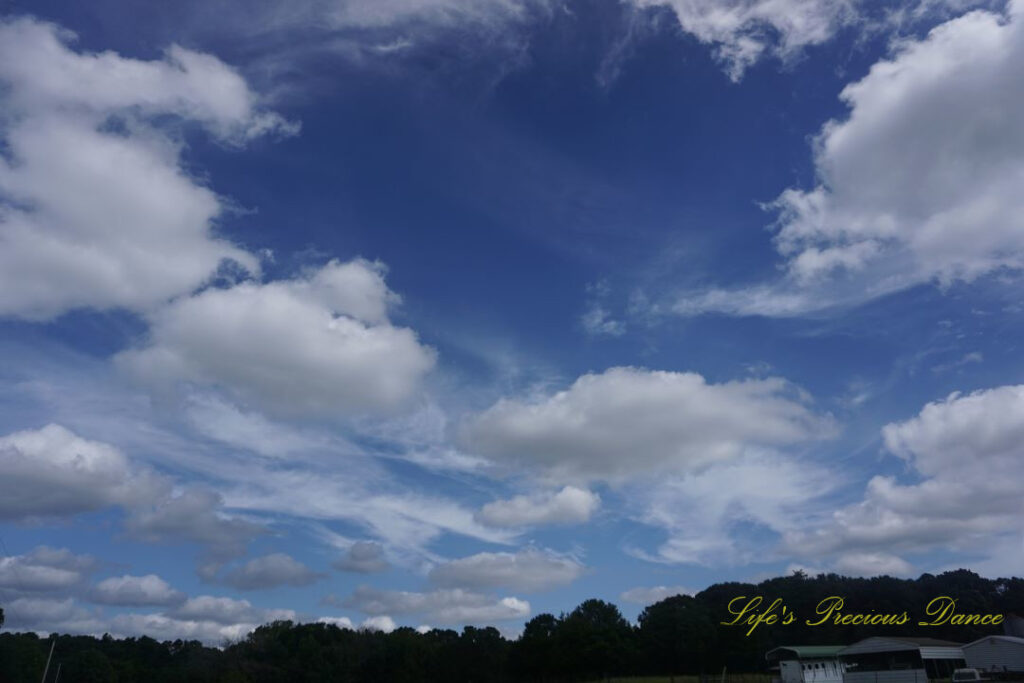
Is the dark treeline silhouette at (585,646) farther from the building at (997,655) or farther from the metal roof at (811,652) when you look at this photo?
the building at (997,655)

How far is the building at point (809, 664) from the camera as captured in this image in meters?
63.9

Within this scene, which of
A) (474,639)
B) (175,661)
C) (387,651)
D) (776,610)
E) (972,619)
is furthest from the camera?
(175,661)

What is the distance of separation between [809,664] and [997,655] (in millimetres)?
14385

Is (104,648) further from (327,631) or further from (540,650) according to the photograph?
(540,650)

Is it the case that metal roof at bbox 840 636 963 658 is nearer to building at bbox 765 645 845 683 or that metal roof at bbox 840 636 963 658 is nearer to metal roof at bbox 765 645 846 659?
metal roof at bbox 765 645 846 659

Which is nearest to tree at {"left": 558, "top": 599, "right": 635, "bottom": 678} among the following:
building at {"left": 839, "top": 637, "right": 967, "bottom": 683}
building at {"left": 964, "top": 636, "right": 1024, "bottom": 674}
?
building at {"left": 839, "top": 637, "right": 967, "bottom": 683}

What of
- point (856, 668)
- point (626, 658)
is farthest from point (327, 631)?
point (856, 668)

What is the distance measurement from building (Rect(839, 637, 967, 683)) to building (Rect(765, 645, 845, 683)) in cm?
94

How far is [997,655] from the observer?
194 feet

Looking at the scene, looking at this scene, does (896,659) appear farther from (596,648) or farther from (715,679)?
(596,648)

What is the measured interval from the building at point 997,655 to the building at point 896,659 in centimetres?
118

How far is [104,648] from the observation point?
119m

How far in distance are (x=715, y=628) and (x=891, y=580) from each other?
3189 cm

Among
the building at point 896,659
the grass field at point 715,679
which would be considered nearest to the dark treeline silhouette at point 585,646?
the grass field at point 715,679
